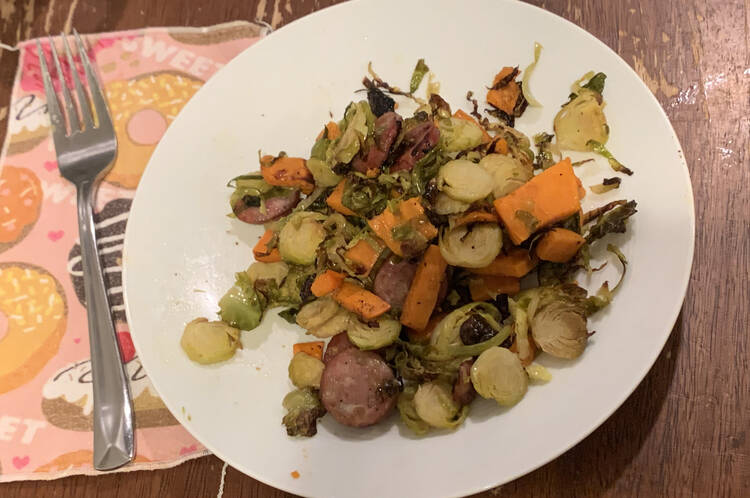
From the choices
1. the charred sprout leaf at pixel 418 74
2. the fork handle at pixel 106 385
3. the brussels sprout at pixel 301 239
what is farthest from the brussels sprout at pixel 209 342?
→ the charred sprout leaf at pixel 418 74

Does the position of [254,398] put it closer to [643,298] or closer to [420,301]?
[420,301]

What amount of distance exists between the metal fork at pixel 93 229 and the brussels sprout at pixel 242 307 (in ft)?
1.57

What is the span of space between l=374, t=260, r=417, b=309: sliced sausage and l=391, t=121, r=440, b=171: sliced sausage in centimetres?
27

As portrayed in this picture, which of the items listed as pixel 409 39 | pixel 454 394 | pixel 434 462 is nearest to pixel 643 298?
pixel 454 394

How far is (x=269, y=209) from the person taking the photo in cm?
161

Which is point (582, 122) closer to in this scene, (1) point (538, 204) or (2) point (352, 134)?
(1) point (538, 204)

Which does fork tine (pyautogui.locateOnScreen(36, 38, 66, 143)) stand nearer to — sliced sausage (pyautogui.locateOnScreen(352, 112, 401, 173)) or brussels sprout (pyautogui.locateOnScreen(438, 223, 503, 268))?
sliced sausage (pyautogui.locateOnScreen(352, 112, 401, 173))

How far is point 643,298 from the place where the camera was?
4.09 feet

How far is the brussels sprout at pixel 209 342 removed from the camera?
4.77 ft

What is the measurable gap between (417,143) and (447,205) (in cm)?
23

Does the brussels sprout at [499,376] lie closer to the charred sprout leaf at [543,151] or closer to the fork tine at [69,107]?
the charred sprout leaf at [543,151]

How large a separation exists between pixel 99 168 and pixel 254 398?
1.12 metres

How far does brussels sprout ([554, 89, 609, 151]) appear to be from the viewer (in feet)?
4.55

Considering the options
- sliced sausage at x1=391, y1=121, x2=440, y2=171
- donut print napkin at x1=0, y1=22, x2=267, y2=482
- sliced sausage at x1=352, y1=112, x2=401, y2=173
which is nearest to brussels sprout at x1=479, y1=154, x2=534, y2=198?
sliced sausage at x1=391, y1=121, x2=440, y2=171
